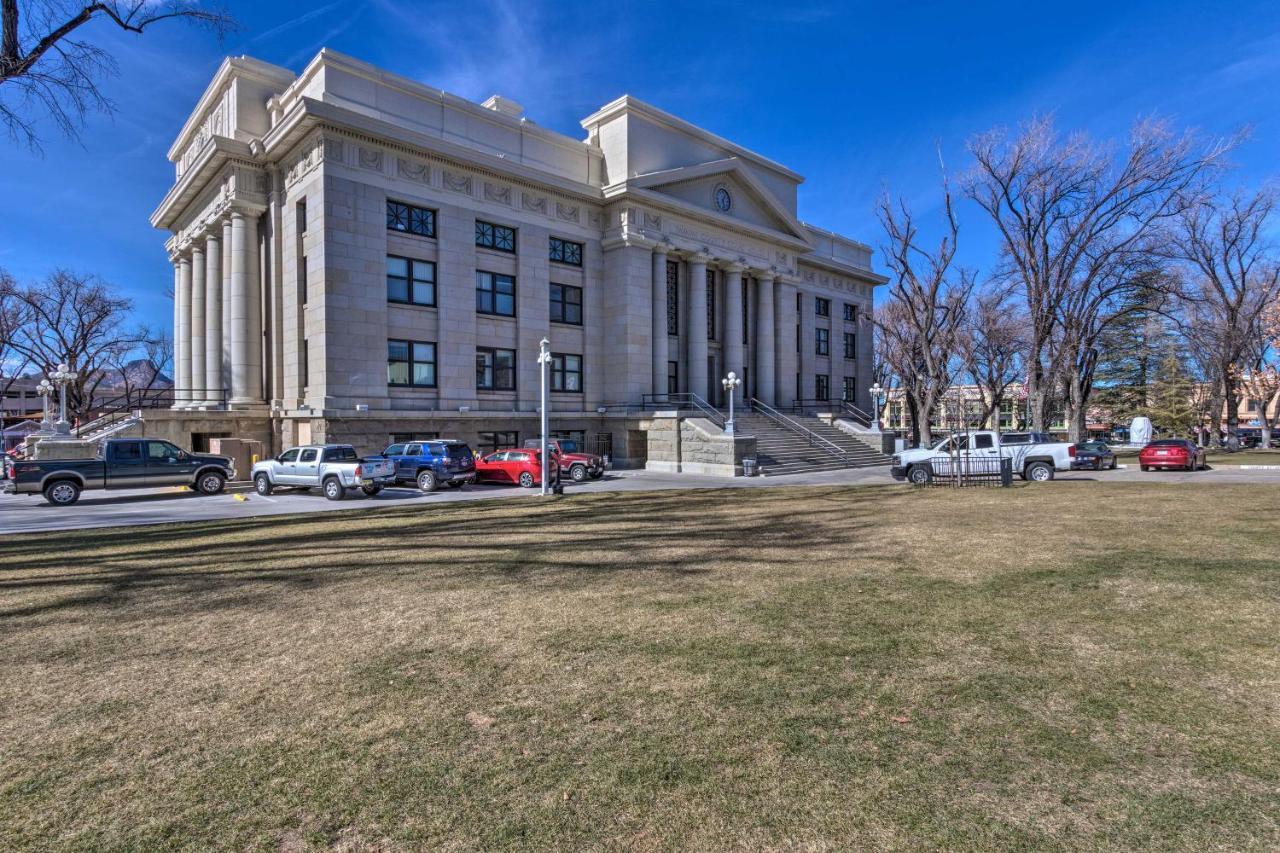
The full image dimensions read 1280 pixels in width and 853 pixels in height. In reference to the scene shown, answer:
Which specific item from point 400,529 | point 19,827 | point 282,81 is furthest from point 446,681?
point 282,81

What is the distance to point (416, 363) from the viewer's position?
30.0 meters

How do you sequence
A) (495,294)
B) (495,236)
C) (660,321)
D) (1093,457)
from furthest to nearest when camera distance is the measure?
1. (660,321)
2. (1093,457)
3. (495,294)
4. (495,236)

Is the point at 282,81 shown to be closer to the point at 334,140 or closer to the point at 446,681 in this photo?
the point at 334,140

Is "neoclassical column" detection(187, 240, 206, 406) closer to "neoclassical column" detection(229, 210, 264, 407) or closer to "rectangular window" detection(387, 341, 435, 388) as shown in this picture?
"neoclassical column" detection(229, 210, 264, 407)

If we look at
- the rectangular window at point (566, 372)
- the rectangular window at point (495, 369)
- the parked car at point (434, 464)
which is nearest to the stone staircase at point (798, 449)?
the rectangular window at point (566, 372)

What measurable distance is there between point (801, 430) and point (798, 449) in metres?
3.17

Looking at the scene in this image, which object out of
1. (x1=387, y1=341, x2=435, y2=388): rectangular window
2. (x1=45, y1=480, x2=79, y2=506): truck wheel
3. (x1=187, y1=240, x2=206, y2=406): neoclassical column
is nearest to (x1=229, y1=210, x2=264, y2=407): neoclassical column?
(x1=387, y1=341, x2=435, y2=388): rectangular window

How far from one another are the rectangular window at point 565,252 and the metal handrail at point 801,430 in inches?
524

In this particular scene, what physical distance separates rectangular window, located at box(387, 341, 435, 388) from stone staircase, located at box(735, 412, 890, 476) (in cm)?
1503

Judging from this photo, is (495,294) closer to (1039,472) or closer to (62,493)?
(62,493)

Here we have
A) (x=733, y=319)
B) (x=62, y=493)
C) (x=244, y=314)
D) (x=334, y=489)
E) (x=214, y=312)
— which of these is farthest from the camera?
(x=733, y=319)

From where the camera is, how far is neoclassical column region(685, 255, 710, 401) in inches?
1489

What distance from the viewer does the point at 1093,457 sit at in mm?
32969

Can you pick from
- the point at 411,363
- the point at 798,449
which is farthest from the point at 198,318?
the point at 798,449
